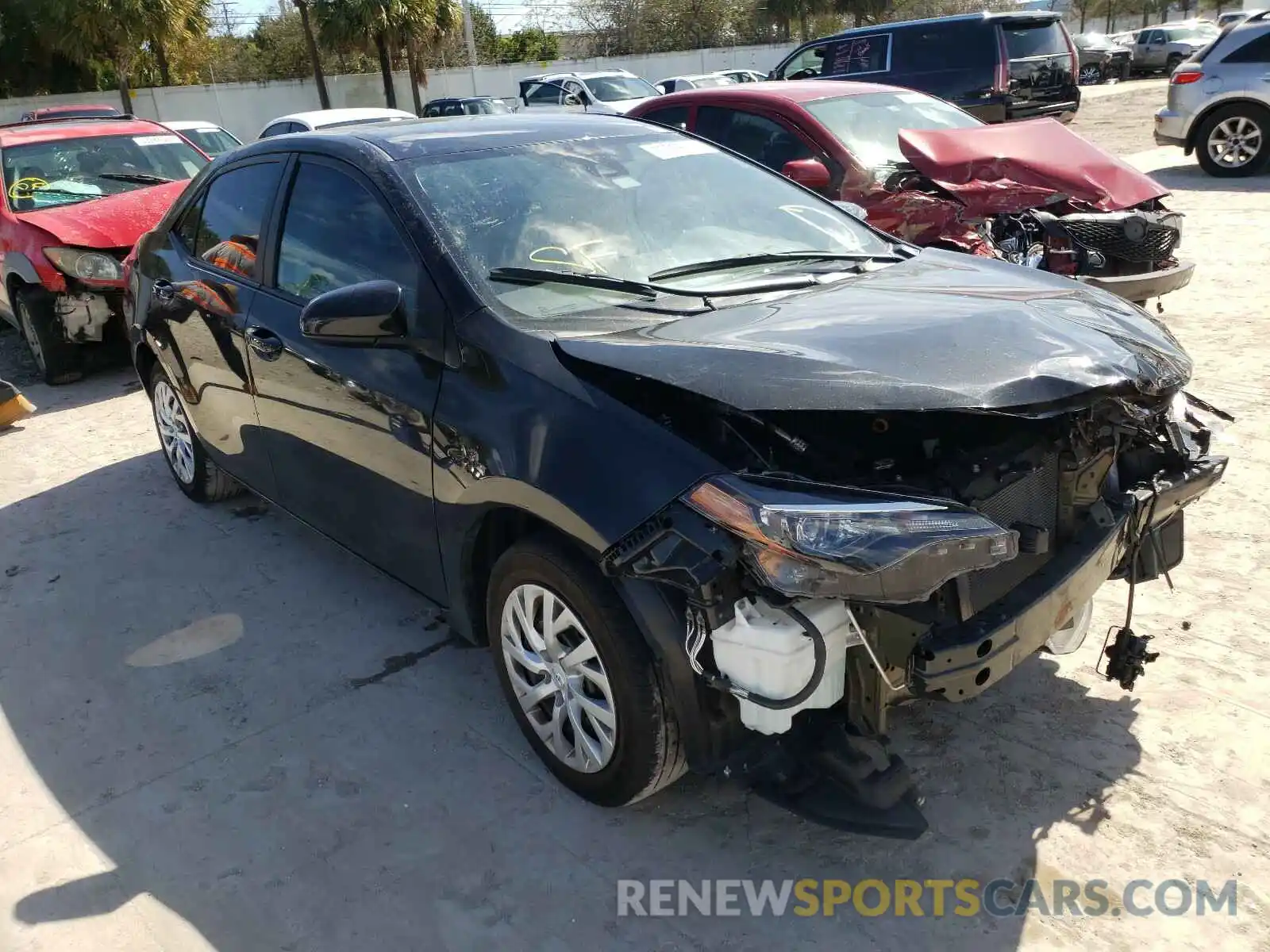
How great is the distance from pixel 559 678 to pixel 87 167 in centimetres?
749

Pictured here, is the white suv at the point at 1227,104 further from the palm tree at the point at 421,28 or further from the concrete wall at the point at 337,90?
the concrete wall at the point at 337,90

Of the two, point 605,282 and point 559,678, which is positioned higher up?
point 605,282

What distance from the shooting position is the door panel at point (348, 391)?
3.11 metres

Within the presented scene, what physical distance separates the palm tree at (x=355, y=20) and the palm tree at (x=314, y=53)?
0.30 m

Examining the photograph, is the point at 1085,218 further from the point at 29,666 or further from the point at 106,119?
the point at 106,119

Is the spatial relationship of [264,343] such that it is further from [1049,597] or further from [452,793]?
[1049,597]

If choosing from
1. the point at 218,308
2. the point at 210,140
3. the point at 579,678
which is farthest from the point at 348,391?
the point at 210,140

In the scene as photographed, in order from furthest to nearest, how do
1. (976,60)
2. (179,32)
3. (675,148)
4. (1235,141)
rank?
(179,32) < (1235,141) < (976,60) < (675,148)

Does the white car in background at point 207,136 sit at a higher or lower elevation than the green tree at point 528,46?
lower

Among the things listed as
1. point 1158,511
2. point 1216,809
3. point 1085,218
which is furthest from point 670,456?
point 1085,218

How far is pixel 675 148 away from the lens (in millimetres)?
3895

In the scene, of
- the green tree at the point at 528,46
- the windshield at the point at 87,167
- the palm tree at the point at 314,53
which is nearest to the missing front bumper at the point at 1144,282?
the windshield at the point at 87,167

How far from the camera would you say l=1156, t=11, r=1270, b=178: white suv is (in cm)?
1192

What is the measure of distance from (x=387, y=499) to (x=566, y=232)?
104 cm
